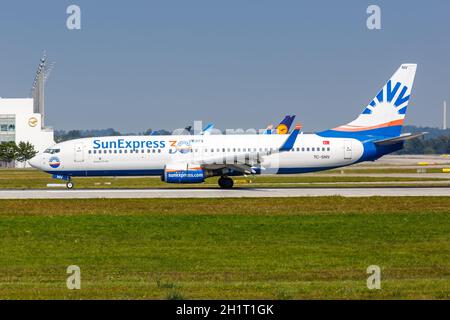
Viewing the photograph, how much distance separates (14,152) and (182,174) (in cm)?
8984

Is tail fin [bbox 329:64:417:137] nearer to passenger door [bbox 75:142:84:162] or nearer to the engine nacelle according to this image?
the engine nacelle

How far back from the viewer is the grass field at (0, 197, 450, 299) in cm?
1759

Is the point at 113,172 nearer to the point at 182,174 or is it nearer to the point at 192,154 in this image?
the point at 192,154

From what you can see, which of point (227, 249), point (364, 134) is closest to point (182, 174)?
point (364, 134)

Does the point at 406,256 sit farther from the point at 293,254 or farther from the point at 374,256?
the point at 293,254

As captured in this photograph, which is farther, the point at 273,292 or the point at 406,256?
the point at 406,256

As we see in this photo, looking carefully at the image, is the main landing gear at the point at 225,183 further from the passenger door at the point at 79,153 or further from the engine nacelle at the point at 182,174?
the passenger door at the point at 79,153

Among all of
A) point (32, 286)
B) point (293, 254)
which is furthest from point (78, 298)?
point (293, 254)

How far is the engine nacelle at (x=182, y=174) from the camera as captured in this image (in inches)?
1972

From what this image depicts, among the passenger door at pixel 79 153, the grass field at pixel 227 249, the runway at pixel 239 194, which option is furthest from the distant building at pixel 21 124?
the grass field at pixel 227 249

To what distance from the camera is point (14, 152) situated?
438 feet

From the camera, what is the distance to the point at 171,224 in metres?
30.8
